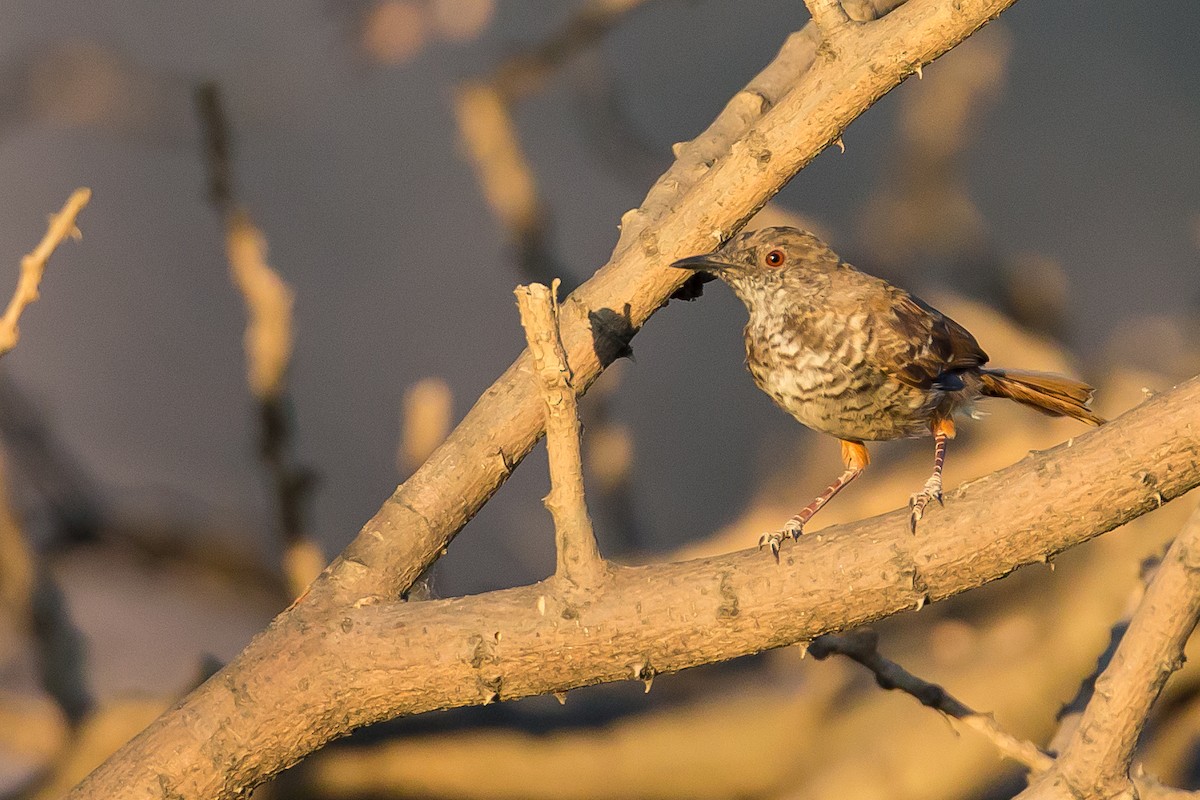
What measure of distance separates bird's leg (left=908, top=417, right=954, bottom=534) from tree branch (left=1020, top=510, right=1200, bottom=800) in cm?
28

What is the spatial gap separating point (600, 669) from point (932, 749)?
1900 mm

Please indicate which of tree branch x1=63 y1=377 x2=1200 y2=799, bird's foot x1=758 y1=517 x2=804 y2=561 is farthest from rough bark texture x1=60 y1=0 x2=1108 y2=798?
bird's foot x1=758 y1=517 x2=804 y2=561

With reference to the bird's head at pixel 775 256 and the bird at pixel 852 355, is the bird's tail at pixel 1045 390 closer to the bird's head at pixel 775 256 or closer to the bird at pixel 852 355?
the bird at pixel 852 355

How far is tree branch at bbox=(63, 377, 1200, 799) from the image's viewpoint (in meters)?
1.24

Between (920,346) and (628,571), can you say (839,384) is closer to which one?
(920,346)

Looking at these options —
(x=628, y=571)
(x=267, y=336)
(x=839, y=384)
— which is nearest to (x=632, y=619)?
(x=628, y=571)

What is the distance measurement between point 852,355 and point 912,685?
51 centimetres

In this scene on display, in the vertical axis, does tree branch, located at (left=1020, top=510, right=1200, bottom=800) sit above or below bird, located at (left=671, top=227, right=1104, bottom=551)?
below

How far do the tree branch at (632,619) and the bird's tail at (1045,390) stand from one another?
685mm

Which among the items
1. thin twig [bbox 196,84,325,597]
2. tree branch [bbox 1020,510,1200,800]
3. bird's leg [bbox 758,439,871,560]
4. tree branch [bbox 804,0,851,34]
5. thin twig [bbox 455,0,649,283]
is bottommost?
tree branch [bbox 1020,510,1200,800]

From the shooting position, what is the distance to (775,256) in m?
2.00

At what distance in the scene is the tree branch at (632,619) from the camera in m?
1.24

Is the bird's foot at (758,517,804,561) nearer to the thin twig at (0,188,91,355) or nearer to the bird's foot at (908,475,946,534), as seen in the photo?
the bird's foot at (908,475,946,534)

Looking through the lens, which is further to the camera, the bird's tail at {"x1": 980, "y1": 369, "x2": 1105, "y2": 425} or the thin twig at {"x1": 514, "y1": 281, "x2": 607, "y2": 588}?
the bird's tail at {"x1": 980, "y1": 369, "x2": 1105, "y2": 425}
